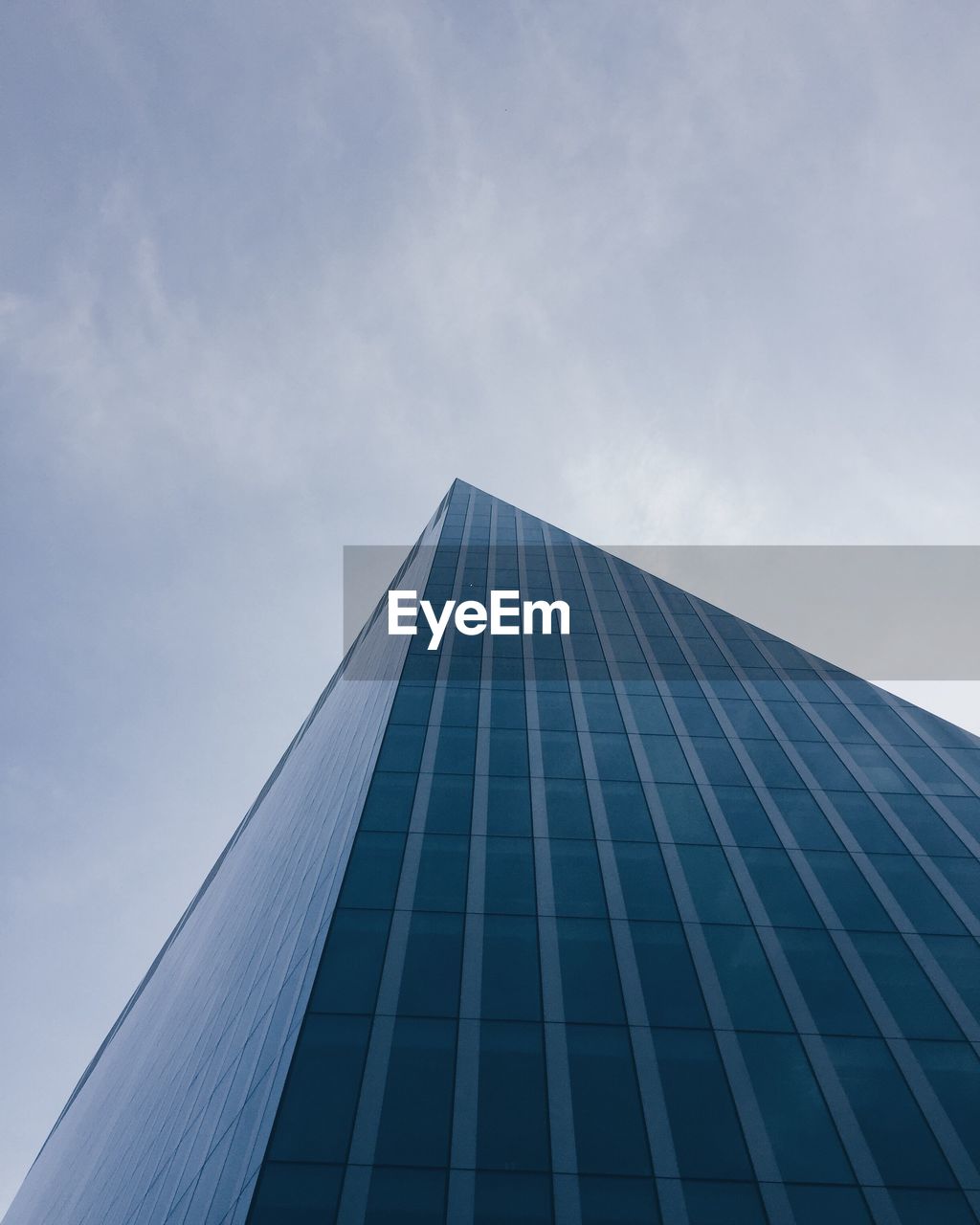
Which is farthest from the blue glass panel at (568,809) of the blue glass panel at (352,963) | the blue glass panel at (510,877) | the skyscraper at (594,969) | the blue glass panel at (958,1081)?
the blue glass panel at (958,1081)

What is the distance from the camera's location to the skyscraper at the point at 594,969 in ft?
54.6

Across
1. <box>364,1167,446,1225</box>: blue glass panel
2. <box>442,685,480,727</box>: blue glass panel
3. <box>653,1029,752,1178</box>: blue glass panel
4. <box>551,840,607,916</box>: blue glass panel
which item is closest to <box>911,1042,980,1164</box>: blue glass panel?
<box>653,1029,752,1178</box>: blue glass panel

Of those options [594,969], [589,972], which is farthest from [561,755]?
[589,972]

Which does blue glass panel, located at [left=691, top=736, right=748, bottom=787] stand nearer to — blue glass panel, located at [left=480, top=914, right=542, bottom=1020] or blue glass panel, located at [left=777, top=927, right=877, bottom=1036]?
blue glass panel, located at [left=777, top=927, right=877, bottom=1036]

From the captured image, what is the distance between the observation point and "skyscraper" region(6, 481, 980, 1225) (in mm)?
16641

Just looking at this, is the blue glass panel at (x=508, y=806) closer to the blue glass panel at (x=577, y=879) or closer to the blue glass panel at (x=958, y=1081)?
the blue glass panel at (x=577, y=879)

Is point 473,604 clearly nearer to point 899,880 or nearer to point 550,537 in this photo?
point 550,537

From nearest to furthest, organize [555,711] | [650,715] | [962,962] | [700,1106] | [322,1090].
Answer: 1. [322,1090]
2. [700,1106]
3. [962,962]
4. [555,711]
5. [650,715]

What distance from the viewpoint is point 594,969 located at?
853 inches

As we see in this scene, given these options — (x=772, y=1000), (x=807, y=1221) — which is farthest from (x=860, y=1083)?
(x=807, y=1221)

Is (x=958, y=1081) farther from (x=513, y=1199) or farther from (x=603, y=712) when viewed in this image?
(x=603, y=712)

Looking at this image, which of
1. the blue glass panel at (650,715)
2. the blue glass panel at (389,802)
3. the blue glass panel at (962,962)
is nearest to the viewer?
the blue glass panel at (962,962)

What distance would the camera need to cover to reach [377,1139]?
659 inches

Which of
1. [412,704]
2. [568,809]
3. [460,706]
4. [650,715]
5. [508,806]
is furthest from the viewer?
[650,715]
